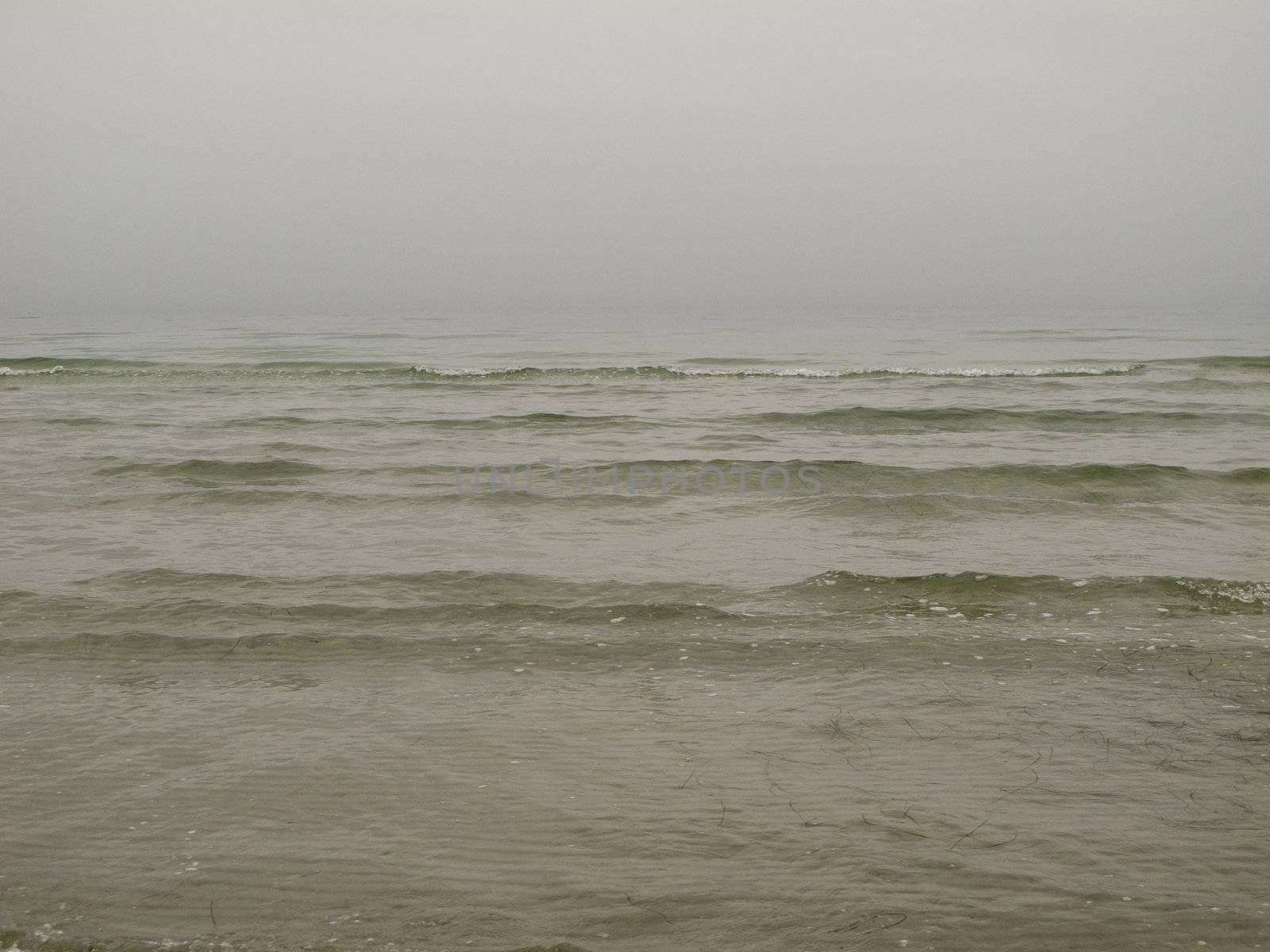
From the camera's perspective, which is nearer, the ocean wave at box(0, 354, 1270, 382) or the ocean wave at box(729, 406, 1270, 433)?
the ocean wave at box(729, 406, 1270, 433)

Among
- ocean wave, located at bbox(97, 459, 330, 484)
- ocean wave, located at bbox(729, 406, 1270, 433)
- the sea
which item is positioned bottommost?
the sea

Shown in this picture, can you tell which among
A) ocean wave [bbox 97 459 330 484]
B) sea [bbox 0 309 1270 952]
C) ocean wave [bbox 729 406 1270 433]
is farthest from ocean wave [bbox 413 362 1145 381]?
ocean wave [bbox 97 459 330 484]

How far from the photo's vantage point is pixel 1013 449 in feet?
40.2

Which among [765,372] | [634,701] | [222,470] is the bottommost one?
[634,701]

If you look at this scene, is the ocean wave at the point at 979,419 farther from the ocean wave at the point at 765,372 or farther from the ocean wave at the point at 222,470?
the ocean wave at the point at 222,470

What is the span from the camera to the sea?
287 cm

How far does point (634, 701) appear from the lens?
175 inches

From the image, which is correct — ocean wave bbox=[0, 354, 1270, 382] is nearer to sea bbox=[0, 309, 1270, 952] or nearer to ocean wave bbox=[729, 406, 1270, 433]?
ocean wave bbox=[729, 406, 1270, 433]

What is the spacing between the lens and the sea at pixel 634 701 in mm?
2869

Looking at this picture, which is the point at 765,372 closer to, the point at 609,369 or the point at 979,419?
the point at 609,369

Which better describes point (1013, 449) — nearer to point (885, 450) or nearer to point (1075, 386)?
point (885, 450)

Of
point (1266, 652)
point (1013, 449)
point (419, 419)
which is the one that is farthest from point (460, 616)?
point (419, 419)

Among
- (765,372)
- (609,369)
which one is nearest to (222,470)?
(609,369)

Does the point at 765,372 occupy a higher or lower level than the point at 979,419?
higher
